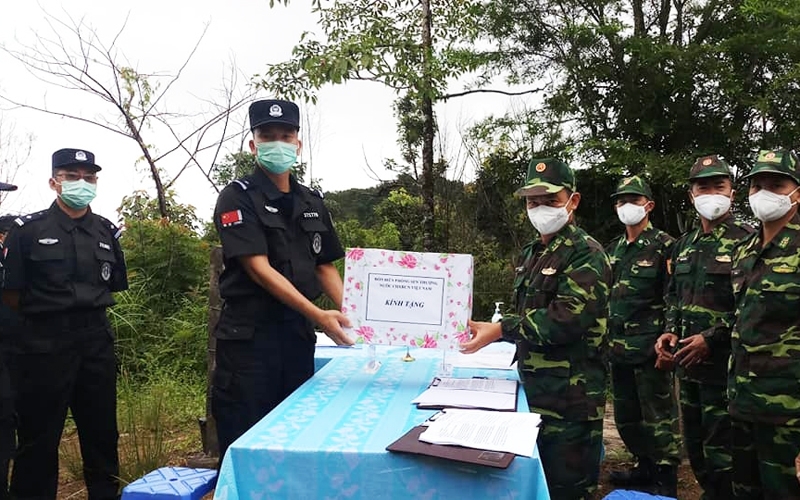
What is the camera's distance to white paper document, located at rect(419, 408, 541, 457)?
1664 mm

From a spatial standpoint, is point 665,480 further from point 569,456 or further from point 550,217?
point 550,217

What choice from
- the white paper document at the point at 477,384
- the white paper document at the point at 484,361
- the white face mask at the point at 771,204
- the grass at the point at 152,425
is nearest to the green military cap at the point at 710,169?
the white face mask at the point at 771,204

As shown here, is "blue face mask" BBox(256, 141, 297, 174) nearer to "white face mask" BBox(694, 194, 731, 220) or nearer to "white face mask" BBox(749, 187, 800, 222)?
"white face mask" BBox(749, 187, 800, 222)

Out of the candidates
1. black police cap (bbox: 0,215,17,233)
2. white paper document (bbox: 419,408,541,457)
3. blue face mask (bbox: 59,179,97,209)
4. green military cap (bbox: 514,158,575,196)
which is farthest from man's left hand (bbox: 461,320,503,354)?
black police cap (bbox: 0,215,17,233)

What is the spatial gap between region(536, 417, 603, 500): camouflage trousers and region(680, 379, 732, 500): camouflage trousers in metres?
1.15

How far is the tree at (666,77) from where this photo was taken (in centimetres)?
560

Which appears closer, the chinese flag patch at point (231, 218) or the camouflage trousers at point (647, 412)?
the chinese flag patch at point (231, 218)

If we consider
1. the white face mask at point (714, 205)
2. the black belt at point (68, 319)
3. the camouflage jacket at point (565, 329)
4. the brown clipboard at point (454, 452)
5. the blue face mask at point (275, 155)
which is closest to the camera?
the brown clipboard at point (454, 452)

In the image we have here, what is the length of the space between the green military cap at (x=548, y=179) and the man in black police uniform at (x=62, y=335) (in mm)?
2587

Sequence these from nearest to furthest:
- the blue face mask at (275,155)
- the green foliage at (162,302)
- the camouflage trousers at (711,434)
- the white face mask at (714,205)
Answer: the blue face mask at (275,155) < the camouflage trousers at (711,434) < the white face mask at (714,205) < the green foliage at (162,302)

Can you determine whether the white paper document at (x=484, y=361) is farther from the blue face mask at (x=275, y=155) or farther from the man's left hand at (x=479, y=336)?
the blue face mask at (x=275, y=155)

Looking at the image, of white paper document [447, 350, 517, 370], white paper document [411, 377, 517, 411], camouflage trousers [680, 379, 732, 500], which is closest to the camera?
white paper document [411, 377, 517, 411]

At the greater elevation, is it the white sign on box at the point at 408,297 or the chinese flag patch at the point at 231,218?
the chinese flag patch at the point at 231,218

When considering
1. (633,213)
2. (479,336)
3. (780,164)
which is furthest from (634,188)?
(479,336)
